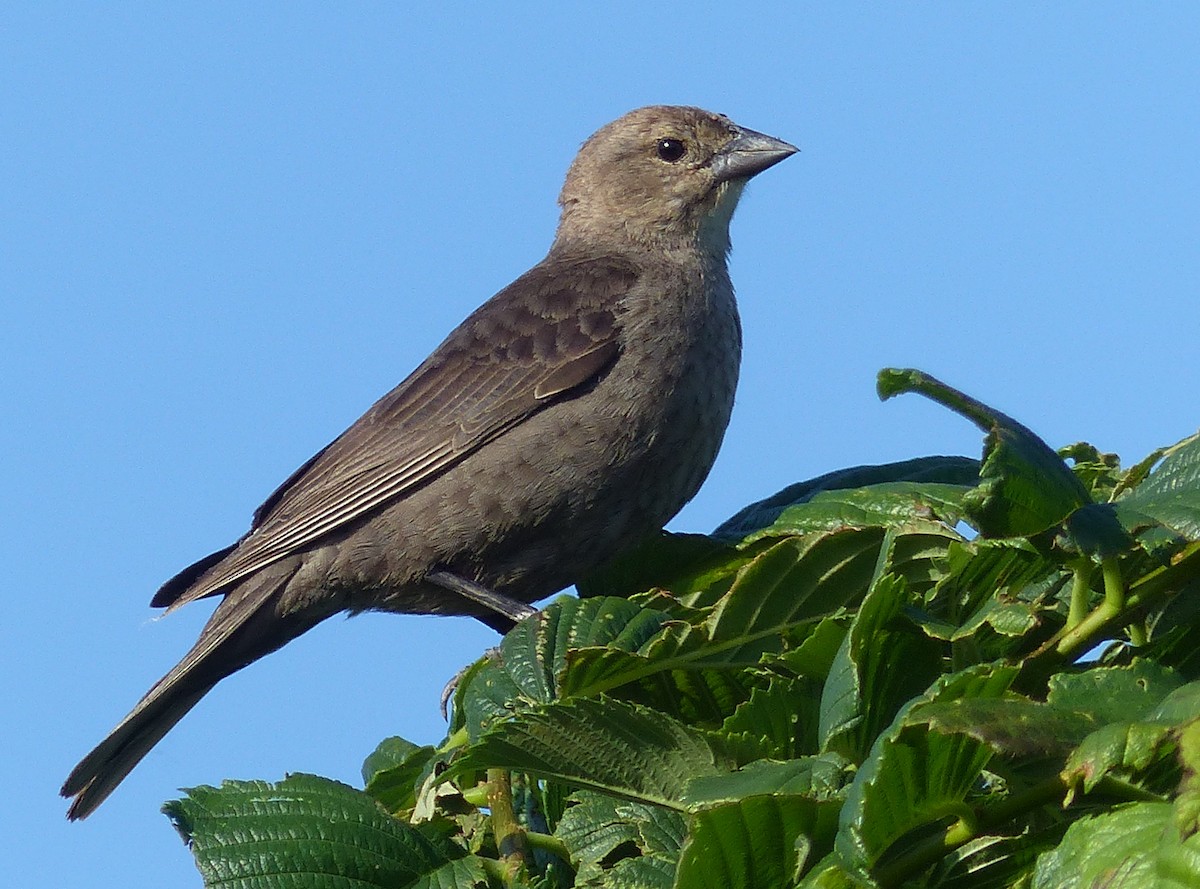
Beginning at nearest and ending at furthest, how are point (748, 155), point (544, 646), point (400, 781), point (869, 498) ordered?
1. point (544, 646)
2. point (400, 781)
3. point (869, 498)
4. point (748, 155)

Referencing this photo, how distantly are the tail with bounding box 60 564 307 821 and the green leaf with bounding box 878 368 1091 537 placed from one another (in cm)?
416

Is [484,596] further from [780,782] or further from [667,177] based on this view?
[780,782]

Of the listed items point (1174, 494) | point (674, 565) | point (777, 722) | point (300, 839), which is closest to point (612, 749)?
point (777, 722)

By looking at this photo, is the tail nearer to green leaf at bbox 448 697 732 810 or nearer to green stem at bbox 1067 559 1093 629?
green leaf at bbox 448 697 732 810

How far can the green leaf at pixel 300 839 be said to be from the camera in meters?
2.58

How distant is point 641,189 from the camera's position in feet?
25.0

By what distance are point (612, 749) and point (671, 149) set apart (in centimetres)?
560

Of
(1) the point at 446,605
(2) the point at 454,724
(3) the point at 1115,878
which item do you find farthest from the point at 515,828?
(1) the point at 446,605

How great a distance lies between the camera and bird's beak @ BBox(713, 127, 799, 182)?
7438 mm

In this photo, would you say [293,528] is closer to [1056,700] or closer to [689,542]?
[689,542]

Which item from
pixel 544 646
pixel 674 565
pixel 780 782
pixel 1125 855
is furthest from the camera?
pixel 674 565

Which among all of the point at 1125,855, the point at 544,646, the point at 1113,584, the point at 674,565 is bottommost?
Result: the point at 1125,855

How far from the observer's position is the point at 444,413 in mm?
6445

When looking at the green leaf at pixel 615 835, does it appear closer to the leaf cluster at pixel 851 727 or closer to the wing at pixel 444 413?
the leaf cluster at pixel 851 727
